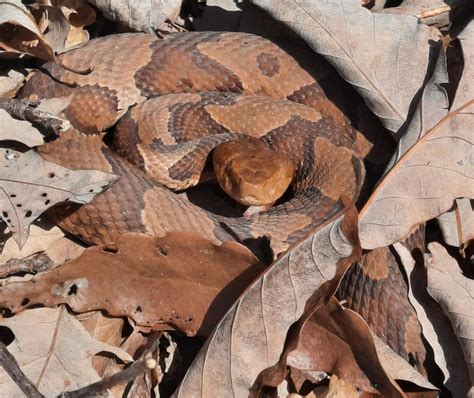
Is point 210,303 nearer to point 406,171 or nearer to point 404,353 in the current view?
point 404,353

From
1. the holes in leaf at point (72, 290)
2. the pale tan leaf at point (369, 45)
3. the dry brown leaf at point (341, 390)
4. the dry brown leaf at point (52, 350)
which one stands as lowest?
the dry brown leaf at point (341, 390)

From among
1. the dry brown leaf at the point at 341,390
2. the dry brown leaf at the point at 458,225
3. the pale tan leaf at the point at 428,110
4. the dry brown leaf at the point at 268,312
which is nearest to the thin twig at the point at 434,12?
the pale tan leaf at the point at 428,110

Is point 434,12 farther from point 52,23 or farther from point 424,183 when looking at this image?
point 52,23

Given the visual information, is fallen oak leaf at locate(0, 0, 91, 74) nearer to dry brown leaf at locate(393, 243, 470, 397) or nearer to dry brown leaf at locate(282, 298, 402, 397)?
dry brown leaf at locate(282, 298, 402, 397)

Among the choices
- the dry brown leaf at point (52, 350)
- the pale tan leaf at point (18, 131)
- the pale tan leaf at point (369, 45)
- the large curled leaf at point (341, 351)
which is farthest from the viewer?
the pale tan leaf at point (369, 45)

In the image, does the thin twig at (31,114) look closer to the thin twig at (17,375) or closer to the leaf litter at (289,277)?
the leaf litter at (289,277)

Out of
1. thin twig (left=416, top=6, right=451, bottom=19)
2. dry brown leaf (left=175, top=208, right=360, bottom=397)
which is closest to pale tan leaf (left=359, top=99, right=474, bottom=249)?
dry brown leaf (left=175, top=208, right=360, bottom=397)

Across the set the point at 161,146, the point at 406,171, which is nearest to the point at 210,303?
the point at 406,171

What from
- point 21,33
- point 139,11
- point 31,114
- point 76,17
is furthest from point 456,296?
point 76,17
